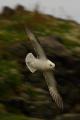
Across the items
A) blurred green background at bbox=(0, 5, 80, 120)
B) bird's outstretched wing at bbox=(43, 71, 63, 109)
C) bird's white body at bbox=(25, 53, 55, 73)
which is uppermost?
bird's white body at bbox=(25, 53, 55, 73)

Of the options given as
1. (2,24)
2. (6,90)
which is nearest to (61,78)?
(6,90)

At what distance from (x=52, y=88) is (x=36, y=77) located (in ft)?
8.54

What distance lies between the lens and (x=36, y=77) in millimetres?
28969

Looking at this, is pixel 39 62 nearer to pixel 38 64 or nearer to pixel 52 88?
pixel 38 64

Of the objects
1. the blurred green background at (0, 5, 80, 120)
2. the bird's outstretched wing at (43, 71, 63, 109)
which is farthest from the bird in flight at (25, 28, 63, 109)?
the blurred green background at (0, 5, 80, 120)

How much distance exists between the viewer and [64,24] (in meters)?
38.4

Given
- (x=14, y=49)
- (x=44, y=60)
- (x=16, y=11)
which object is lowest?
(x=16, y=11)

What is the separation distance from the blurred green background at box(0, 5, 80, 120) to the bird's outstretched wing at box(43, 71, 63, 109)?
442mm

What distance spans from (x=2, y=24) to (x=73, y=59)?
6.75 metres

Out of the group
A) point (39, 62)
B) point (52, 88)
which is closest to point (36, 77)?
point (52, 88)

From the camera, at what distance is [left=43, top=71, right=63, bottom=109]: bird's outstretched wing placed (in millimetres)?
25812

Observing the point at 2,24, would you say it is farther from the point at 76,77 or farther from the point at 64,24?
the point at 76,77

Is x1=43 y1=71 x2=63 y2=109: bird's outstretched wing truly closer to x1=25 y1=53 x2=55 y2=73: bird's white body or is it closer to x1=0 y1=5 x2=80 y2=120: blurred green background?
x1=0 y1=5 x2=80 y2=120: blurred green background

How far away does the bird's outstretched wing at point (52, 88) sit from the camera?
25.8 meters
